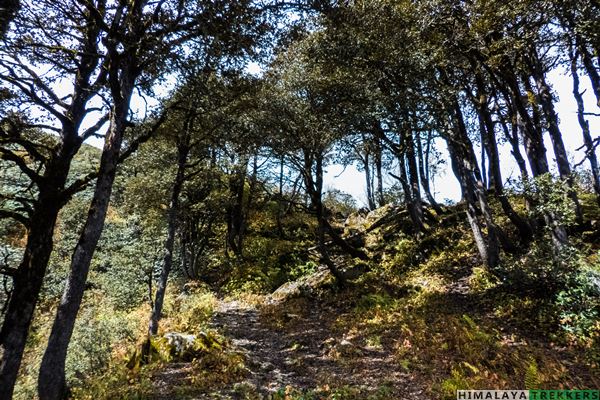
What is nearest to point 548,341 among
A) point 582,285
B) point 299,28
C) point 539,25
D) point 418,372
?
point 582,285

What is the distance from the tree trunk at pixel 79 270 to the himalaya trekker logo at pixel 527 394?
714cm

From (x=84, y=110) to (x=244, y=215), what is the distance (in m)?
14.9

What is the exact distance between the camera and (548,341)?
814 centimetres

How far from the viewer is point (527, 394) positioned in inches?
242

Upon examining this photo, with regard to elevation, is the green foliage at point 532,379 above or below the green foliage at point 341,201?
below

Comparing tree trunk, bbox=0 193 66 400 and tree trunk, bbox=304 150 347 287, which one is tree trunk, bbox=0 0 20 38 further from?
tree trunk, bbox=304 150 347 287

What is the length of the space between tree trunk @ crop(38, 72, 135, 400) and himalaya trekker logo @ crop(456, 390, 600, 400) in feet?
23.4

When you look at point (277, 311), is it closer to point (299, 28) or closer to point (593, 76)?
point (299, 28)

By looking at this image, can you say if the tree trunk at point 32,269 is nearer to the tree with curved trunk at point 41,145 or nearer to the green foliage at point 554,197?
the tree with curved trunk at point 41,145

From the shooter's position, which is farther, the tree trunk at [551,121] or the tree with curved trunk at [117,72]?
the tree trunk at [551,121]

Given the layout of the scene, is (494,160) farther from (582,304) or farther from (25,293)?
(25,293)

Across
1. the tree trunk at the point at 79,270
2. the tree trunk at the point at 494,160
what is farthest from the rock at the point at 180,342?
the tree trunk at the point at 494,160

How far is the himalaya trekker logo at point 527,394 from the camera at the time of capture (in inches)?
237

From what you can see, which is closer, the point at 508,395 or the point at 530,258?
the point at 508,395
